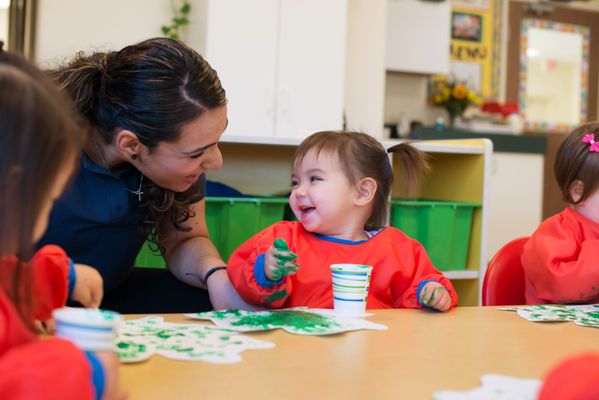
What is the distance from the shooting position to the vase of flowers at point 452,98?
5031mm

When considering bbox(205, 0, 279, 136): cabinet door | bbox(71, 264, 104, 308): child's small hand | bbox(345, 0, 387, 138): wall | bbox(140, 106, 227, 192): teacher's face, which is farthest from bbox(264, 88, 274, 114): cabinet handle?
bbox(71, 264, 104, 308): child's small hand

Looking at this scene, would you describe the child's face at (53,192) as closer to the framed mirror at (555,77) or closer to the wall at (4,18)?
the wall at (4,18)

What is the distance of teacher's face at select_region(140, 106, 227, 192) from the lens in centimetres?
134

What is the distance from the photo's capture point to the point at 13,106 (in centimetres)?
59

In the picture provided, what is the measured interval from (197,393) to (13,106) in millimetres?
321

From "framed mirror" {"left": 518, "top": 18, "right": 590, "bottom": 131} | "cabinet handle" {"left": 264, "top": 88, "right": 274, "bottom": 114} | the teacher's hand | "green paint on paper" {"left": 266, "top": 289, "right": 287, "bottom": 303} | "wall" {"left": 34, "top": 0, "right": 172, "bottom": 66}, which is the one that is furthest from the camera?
"framed mirror" {"left": 518, "top": 18, "right": 590, "bottom": 131}

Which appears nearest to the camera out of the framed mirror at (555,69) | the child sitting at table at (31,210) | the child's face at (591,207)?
the child sitting at table at (31,210)

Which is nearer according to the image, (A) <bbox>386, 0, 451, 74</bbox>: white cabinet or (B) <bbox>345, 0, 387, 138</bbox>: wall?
(B) <bbox>345, 0, 387, 138</bbox>: wall

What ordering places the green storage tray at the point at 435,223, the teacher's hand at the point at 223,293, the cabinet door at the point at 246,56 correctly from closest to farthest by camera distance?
the teacher's hand at the point at 223,293 < the green storage tray at the point at 435,223 < the cabinet door at the point at 246,56

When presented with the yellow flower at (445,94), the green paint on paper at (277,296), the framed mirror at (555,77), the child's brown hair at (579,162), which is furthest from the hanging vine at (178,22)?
the framed mirror at (555,77)

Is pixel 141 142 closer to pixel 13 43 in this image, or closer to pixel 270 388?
pixel 270 388

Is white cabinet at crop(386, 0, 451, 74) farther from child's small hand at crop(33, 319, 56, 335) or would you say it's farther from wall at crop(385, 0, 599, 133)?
child's small hand at crop(33, 319, 56, 335)

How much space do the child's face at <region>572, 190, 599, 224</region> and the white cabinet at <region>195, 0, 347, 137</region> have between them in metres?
1.86

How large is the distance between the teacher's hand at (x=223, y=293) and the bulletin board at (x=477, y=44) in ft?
14.0
